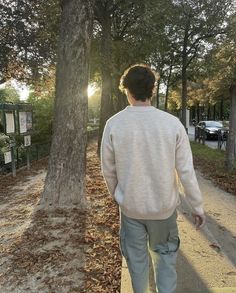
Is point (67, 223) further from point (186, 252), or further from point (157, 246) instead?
point (157, 246)

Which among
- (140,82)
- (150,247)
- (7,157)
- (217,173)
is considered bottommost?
(217,173)

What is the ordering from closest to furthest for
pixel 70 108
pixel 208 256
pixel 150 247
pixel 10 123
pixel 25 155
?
pixel 150 247
pixel 208 256
pixel 70 108
pixel 10 123
pixel 25 155

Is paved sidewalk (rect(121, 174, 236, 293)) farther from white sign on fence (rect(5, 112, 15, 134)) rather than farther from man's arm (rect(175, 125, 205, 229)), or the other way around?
white sign on fence (rect(5, 112, 15, 134))

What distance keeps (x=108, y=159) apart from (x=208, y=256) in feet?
7.39

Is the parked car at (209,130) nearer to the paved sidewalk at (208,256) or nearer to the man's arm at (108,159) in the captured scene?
the paved sidewalk at (208,256)

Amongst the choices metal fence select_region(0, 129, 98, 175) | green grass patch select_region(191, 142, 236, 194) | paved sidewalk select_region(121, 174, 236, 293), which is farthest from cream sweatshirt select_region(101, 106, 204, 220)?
metal fence select_region(0, 129, 98, 175)

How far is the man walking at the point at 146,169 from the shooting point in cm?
269

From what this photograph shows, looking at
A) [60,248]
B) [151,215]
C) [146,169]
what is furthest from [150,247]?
[60,248]

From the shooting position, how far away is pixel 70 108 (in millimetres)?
6691

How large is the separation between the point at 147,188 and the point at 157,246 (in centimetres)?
49

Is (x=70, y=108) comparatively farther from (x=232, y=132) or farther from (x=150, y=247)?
(x=232, y=132)

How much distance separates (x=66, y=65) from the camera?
21.9ft

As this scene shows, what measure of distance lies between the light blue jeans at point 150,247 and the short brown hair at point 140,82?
2.90 feet

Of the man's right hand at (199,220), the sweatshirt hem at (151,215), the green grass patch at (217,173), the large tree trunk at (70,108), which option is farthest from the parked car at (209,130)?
the sweatshirt hem at (151,215)
